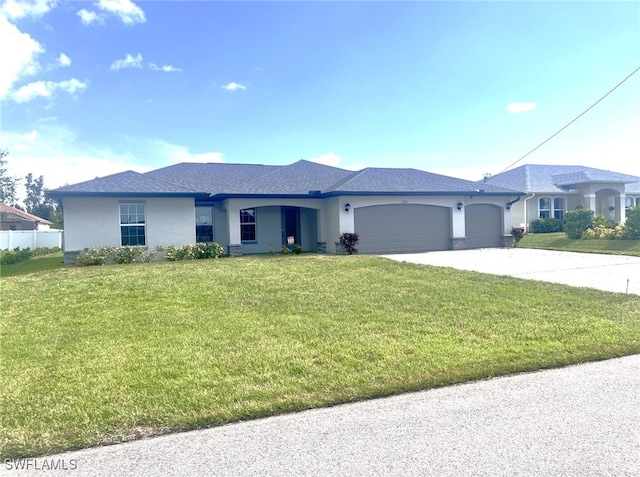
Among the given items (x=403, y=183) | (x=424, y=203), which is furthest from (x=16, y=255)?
(x=424, y=203)

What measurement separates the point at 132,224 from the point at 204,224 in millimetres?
3147

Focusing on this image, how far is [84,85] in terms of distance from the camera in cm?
1436

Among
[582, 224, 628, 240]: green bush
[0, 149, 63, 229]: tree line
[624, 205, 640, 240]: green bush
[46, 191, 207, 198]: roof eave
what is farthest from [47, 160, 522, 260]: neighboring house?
[0, 149, 63, 229]: tree line

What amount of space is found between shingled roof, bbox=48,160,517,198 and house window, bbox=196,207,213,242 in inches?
43.0

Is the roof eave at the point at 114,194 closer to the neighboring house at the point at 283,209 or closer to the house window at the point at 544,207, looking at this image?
the neighboring house at the point at 283,209

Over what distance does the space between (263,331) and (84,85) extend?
13.9 metres

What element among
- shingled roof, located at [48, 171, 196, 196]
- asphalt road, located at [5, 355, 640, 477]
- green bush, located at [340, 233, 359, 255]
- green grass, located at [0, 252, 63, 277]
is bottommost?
asphalt road, located at [5, 355, 640, 477]

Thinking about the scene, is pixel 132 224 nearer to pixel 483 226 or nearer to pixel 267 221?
pixel 267 221

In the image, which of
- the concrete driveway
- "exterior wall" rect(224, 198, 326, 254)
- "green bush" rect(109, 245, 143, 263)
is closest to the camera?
the concrete driveway

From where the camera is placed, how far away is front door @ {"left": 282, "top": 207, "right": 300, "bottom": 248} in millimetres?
18703

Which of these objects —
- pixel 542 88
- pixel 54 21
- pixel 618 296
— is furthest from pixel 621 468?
pixel 542 88

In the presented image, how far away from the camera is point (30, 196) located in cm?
7594

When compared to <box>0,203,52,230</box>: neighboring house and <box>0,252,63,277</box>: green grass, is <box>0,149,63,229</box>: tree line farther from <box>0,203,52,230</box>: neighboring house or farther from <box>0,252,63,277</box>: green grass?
<box>0,252,63,277</box>: green grass

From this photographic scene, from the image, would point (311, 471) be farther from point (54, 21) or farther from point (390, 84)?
point (390, 84)
